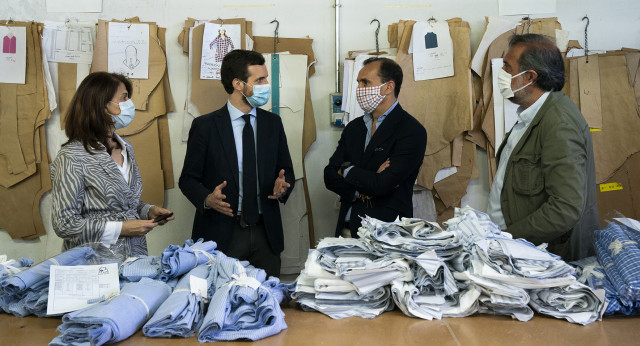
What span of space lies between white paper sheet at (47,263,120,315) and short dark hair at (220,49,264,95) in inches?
70.0

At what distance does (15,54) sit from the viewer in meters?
4.04

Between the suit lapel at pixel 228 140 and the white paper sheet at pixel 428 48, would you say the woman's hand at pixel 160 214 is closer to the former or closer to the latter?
the suit lapel at pixel 228 140

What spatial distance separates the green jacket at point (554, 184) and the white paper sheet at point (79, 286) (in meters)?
1.46

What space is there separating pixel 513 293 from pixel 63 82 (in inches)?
136

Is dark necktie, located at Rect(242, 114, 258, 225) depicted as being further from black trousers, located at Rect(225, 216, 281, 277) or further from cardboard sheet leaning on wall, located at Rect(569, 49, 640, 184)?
cardboard sheet leaning on wall, located at Rect(569, 49, 640, 184)

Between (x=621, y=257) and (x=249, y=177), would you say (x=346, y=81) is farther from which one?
(x=621, y=257)

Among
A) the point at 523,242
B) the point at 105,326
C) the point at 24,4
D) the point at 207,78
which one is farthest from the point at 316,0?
the point at 105,326

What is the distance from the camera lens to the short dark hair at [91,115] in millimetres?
2621

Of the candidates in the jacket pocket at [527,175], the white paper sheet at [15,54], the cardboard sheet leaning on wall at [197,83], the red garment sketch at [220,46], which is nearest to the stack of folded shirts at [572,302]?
the jacket pocket at [527,175]

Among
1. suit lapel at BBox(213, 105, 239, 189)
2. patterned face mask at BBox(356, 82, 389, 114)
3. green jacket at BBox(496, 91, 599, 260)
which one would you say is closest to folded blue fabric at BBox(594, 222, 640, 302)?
green jacket at BBox(496, 91, 599, 260)

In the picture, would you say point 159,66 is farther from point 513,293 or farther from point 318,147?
point 513,293

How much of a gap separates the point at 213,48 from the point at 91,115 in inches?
62.1

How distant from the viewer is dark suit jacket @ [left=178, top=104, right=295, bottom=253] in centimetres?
Result: 325

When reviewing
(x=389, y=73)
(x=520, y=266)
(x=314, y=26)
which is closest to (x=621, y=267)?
(x=520, y=266)
